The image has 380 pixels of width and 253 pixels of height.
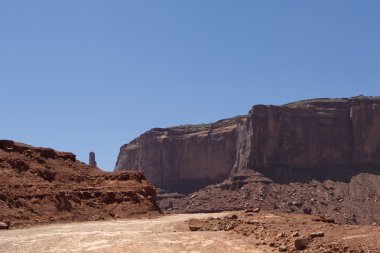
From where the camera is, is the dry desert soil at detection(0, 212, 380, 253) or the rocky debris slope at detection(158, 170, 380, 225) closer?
the dry desert soil at detection(0, 212, 380, 253)

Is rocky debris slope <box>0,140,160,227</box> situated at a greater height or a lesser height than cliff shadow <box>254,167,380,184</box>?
lesser

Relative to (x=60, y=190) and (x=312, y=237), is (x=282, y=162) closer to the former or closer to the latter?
(x=60, y=190)

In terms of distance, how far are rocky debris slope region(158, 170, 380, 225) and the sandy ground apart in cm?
6300

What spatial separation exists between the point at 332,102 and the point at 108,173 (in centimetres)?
8263

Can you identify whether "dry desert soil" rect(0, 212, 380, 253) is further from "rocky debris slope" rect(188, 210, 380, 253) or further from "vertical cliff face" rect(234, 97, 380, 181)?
"vertical cliff face" rect(234, 97, 380, 181)

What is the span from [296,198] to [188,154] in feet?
135

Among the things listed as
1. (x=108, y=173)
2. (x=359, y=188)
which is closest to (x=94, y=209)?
(x=108, y=173)

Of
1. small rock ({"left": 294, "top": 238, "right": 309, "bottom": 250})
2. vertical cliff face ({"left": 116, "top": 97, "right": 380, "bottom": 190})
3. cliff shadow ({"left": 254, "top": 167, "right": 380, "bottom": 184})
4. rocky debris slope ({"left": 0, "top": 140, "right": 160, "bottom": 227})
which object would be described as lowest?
small rock ({"left": 294, "top": 238, "right": 309, "bottom": 250})

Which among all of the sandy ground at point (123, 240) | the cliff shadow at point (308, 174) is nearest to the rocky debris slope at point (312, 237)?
the sandy ground at point (123, 240)

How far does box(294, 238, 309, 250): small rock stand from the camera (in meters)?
17.3

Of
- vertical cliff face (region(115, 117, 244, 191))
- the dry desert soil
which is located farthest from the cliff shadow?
the dry desert soil

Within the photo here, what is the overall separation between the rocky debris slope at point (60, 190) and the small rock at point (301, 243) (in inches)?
695

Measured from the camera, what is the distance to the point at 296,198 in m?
97.7

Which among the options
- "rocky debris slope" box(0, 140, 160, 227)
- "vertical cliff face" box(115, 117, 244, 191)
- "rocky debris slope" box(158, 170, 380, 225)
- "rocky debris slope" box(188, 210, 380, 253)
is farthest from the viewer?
"vertical cliff face" box(115, 117, 244, 191)
